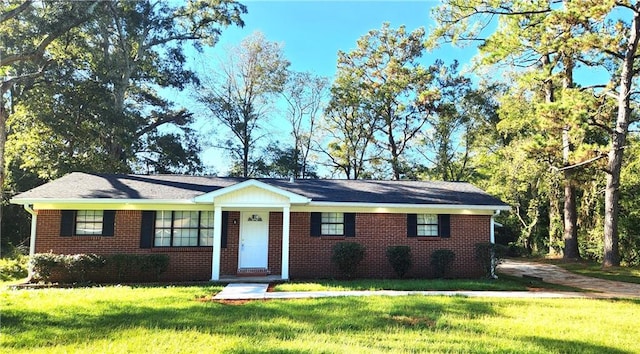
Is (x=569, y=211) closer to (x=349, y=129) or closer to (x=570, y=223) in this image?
(x=570, y=223)

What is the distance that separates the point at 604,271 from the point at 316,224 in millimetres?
11705

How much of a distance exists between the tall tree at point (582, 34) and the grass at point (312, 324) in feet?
30.1

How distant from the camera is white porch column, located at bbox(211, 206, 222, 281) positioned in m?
12.8

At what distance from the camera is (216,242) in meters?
12.9

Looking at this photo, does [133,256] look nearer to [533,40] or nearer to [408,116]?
[533,40]

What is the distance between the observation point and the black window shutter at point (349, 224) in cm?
1398

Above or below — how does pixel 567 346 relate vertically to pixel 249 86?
below

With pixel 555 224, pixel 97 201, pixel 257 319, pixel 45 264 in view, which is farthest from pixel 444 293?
pixel 555 224

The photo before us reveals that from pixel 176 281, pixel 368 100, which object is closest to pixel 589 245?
pixel 368 100

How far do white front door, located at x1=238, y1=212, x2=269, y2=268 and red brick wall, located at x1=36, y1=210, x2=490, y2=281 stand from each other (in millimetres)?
170

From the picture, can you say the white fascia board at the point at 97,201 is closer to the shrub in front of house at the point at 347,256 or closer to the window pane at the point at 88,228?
the window pane at the point at 88,228

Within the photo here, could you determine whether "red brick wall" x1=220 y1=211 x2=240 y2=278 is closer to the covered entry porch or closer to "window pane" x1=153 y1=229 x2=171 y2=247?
the covered entry porch

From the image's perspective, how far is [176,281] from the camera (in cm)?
1287

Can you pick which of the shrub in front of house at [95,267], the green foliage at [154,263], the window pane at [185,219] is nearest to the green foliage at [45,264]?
the shrub in front of house at [95,267]
